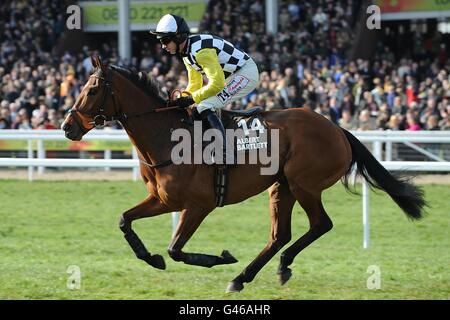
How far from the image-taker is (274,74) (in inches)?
572

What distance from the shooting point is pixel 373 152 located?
10.8m

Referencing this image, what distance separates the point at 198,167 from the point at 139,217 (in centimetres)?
54

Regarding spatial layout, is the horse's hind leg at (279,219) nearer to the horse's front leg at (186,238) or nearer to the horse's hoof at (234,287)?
the horse's hoof at (234,287)

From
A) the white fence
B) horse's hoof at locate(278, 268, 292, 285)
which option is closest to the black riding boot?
horse's hoof at locate(278, 268, 292, 285)

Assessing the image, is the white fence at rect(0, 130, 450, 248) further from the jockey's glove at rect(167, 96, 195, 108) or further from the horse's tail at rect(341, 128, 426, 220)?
the jockey's glove at rect(167, 96, 195, 108)

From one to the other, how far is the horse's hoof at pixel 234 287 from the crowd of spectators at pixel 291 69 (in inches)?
267

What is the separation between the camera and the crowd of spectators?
13156 mm

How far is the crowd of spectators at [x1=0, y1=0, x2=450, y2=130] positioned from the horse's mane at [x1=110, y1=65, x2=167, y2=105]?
21.8 feet

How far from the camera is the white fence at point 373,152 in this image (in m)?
8.16

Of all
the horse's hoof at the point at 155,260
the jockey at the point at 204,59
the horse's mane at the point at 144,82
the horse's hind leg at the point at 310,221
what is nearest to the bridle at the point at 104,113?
the horse's mane at the point at 144,82

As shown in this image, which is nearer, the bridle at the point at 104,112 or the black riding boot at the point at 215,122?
the bridle at the point at 104,112

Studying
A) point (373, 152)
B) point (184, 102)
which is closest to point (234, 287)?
point (184, 102)

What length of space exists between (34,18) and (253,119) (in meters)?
15.4

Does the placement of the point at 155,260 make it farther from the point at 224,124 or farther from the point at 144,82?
the point at 144,82
